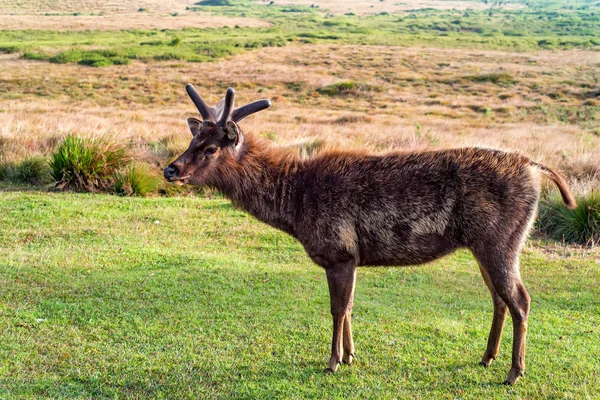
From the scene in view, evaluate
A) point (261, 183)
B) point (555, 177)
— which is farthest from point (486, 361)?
point (261, 183)

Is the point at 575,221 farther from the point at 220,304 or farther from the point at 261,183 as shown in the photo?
the point at 261,183

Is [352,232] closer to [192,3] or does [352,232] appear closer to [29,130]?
[29,130]

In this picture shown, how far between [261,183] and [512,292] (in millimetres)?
2875

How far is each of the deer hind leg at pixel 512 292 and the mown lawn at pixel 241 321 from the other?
0.76ft

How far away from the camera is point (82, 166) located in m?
13.9

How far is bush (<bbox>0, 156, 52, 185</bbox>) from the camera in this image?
14828mm

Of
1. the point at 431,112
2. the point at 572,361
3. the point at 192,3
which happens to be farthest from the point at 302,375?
the point at 192,3

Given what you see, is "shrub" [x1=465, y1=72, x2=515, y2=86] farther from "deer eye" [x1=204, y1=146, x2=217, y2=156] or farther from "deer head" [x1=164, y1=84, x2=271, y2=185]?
"deer eye" [x1=204, y1=146, x2=217, y2=156]

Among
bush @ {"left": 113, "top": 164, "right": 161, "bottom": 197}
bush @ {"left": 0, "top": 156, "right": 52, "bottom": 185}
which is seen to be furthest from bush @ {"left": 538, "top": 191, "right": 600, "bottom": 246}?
bush @ {"left": 0, "top": 156, "right": 52, "bottom": 185}

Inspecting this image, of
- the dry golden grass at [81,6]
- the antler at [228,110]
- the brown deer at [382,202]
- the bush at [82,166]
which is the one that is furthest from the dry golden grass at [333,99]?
the dry golden grass at [81,6]

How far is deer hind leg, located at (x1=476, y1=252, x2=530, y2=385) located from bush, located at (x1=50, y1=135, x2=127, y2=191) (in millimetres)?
10225

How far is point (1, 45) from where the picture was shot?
218 ft

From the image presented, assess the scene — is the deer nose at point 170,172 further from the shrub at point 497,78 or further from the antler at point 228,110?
the shrub at point 497,78

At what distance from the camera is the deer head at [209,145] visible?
666 cm
